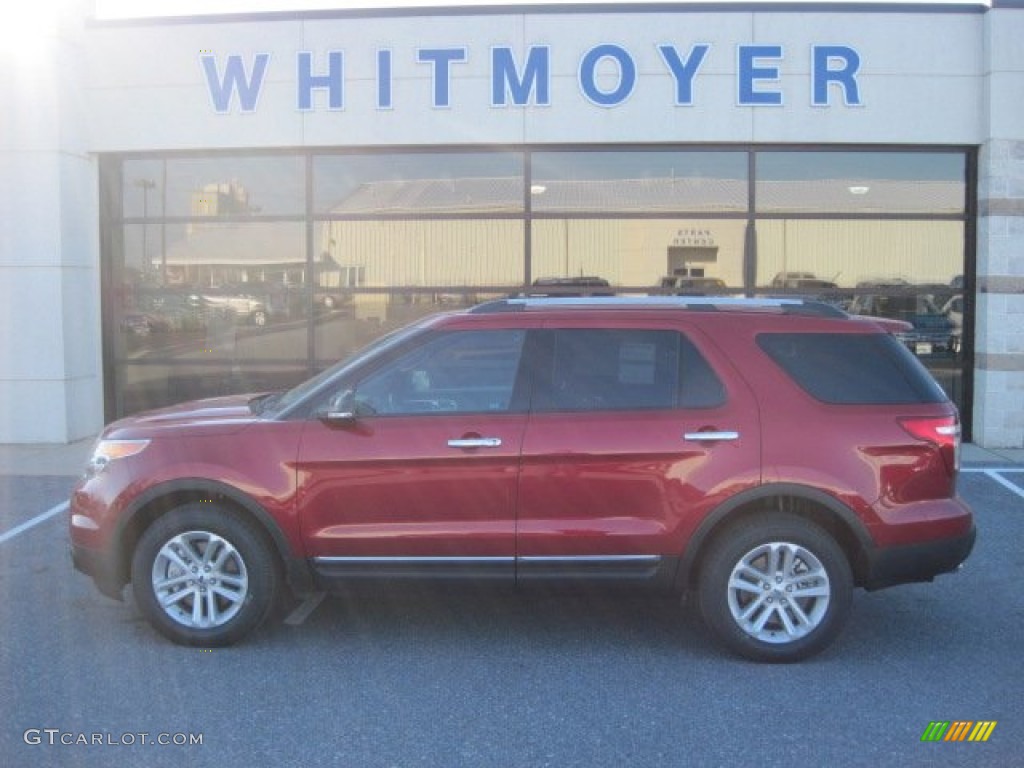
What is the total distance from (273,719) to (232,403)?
6.81 ft

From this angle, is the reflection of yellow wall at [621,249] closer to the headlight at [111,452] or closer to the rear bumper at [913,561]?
the headlight at [111,452]

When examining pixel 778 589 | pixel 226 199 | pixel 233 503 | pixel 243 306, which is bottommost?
pixel 778 589

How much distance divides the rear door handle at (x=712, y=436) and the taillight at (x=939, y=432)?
807 mm

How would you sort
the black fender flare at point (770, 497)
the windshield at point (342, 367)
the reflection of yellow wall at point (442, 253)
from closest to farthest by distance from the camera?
the black fender flare at point (770, 497), the windshield at point (342, 367), the reflection of yellow wall at point (442, 253)

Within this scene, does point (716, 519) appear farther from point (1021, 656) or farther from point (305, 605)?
point (305, 605)

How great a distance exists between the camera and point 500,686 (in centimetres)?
470

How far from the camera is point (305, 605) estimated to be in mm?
5867

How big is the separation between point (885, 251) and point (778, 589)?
761cm

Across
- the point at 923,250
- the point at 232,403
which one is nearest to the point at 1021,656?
the point at 232,403

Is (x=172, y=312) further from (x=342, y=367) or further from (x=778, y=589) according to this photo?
(x=778, y=589)

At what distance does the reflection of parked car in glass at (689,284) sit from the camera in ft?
38.0

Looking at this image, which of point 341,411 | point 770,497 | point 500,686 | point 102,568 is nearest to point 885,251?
point 770,497

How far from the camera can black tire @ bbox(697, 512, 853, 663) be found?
492cm

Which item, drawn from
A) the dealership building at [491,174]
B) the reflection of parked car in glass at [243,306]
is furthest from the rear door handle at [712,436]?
the reflection of parked car in glass at [243,306]
